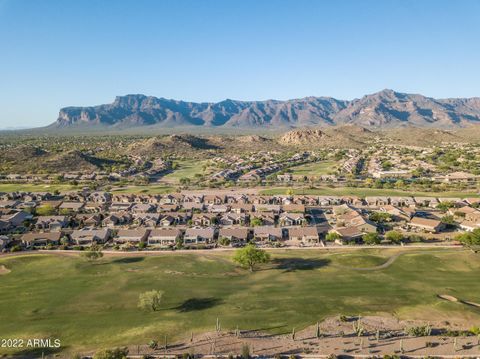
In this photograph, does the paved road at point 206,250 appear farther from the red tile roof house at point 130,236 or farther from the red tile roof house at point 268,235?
the red tile roof house at point 130,236

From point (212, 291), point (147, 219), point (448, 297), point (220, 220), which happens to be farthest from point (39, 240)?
point (448, 297)

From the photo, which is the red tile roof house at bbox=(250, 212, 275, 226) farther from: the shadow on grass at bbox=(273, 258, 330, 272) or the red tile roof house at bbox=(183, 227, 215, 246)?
the shadow on grass at bbox=(273, 258, 330, 272)

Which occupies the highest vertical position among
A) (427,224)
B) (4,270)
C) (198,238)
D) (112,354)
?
(427,224)

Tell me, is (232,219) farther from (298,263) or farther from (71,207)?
(71,207)

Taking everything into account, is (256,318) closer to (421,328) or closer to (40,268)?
(421,328)

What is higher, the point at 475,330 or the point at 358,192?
the point at 358,192

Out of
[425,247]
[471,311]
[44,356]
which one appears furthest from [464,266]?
[44,356]
